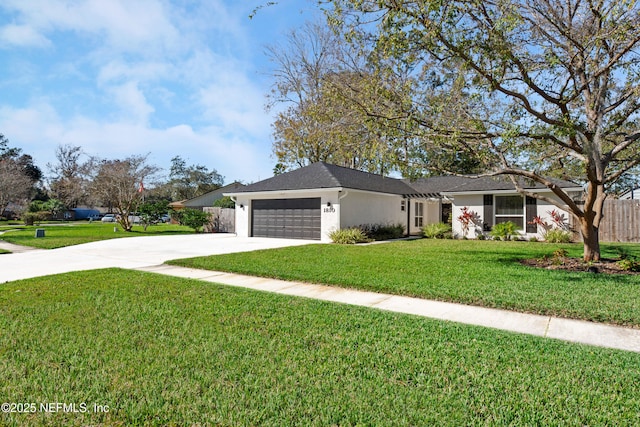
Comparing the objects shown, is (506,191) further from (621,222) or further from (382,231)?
(382,231)

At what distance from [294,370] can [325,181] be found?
14755 millimetres

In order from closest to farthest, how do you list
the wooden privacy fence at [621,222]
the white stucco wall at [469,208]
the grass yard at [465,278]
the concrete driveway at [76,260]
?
1. the grass yard at [465,278]
2. the concrete driveway at [76,260]
3. the wooden privacy fence at [621,222]
4. the white stucco wall at [469,208]

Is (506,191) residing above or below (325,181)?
below

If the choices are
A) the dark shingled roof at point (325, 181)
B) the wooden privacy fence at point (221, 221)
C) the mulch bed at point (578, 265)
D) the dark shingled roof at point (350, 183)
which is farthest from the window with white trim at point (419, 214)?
the mulch bed at point (578, 265)

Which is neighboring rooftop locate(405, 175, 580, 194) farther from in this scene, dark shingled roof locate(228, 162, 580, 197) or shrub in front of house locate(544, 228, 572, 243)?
shrub in front of house locate(544, 228, 572, 243)

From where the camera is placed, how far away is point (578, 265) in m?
9.13

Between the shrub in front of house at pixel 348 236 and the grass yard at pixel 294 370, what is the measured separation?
35.8 ft

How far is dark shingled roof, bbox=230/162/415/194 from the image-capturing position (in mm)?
17797

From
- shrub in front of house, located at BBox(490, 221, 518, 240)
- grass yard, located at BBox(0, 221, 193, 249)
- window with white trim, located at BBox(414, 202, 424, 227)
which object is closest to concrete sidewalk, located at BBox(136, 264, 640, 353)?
grass yard, located at BBox(0, 221, 193, 249)

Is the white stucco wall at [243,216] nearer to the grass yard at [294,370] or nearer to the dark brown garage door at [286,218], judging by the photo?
the dark brown garage door at [286,218]

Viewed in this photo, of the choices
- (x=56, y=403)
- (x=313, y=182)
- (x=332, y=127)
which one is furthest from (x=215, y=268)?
(x=313, y=182)

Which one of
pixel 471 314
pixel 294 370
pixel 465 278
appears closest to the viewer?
pixel 294 370

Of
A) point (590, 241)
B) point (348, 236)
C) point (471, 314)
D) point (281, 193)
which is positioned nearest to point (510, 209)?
point (348, 236)

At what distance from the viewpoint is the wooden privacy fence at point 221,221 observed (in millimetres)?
25047
